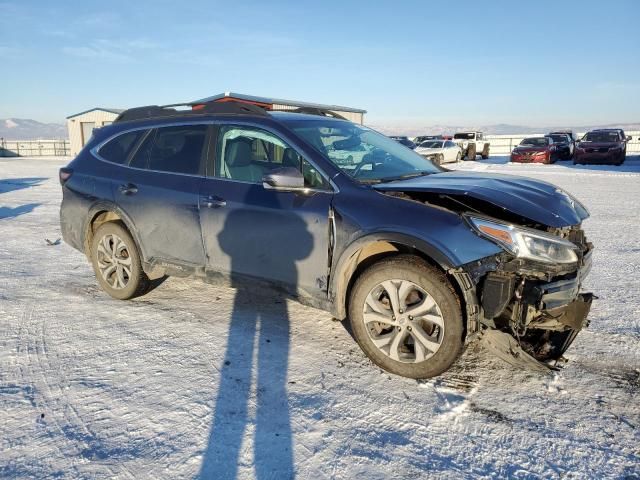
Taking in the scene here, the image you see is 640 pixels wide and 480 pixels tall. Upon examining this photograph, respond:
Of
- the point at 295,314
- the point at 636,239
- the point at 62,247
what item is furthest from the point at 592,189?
the point at 62,247

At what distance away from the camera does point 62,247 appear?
6844mm

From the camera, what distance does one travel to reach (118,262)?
15.3 ft

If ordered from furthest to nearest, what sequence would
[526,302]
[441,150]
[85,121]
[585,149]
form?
[85,121], [441,150], [585,149], [526,302]

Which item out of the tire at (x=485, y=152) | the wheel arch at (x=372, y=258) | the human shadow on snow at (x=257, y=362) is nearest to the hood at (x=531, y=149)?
the tire at (x=485, y=152)

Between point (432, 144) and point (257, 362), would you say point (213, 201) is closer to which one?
point (257, 362)

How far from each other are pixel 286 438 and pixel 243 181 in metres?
2.04

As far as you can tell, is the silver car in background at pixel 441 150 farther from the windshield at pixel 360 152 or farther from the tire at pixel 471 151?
the windshield at pixel 360 152

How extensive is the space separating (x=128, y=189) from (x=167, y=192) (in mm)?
535

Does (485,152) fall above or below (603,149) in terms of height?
above

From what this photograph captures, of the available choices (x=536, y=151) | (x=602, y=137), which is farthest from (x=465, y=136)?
(x=602, y=137)

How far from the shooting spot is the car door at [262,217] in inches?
134

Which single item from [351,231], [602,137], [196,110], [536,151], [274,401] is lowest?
[274,401]

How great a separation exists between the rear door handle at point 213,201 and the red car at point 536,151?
24448 millimetres

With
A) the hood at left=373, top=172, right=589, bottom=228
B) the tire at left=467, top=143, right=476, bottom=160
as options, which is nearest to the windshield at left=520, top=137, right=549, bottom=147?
the tire at left=467, top=143, right=476, bottom=160
